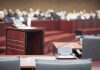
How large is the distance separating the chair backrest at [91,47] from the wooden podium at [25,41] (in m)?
1.76

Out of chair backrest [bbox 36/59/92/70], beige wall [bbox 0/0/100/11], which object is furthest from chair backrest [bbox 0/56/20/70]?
beige wall [bbox 0/0/100/11]

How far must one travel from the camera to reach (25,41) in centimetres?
534

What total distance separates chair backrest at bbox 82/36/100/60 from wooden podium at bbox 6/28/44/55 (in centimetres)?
176

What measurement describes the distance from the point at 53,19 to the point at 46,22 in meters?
0.38

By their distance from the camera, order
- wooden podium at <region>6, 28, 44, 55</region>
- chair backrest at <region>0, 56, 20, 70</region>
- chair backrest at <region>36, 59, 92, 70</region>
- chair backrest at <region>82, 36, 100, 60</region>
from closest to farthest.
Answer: chair backrest at <region>36, 59, 92, 70</region> → chair backrest at <region>0, 56, 20, 70</region> → chair backrest at <region>82, 36, 100, 60</region> → wooden podium at <region>6, 28, 44, 55</region>

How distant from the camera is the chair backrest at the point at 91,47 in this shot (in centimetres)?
376

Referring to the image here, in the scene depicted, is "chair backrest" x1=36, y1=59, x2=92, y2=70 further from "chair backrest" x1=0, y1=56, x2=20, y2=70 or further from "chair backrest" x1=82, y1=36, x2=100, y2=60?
"chair backrest" x1=82, y1=36, x2=100, y2=60

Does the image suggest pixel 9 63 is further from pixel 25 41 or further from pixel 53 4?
pixel 53 4

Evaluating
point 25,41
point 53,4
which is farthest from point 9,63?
point 53,4

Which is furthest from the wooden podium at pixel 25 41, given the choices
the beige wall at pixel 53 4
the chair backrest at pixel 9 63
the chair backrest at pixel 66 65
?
the beige wall at pixel 53 4

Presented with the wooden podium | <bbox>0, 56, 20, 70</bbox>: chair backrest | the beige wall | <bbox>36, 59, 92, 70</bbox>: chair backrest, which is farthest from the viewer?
the beige wall

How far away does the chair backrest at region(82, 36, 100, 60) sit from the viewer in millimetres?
3756

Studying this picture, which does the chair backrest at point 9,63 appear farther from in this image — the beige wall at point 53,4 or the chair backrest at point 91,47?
the beige wall at point 53,4

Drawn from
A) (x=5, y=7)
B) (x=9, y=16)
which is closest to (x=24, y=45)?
(x=9, y=16)
